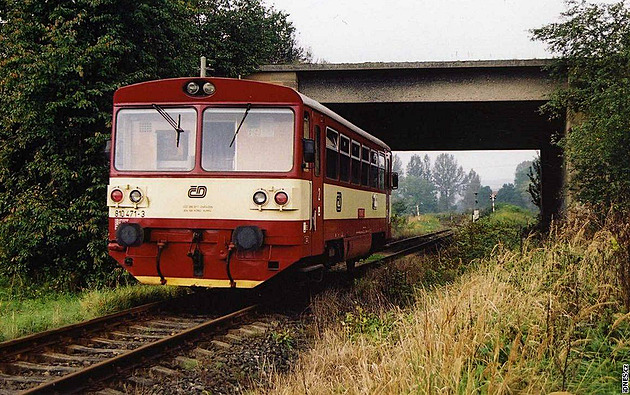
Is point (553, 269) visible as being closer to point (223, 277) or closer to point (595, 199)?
point (223, 277)

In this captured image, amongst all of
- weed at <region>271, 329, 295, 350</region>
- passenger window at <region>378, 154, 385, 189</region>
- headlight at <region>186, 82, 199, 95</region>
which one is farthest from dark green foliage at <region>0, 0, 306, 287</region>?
passenger window at <region>378, 154, 385, 189</region>

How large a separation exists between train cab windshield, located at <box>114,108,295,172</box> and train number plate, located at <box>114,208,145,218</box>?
0.56 m

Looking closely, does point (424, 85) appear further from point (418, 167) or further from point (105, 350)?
point (418, 167)

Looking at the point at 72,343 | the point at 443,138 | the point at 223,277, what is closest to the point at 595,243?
the point at 223,277

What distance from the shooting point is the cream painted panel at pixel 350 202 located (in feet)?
34.2

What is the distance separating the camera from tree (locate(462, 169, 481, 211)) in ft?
515

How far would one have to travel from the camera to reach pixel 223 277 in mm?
8938

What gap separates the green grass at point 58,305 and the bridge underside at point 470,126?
488 inches

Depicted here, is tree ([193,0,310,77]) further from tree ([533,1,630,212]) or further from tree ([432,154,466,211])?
tree ([432,154,466,211])

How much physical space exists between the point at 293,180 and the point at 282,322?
1.85 m

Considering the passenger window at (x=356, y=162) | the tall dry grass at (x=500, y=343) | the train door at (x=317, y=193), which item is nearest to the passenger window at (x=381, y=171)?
the passenger window at (x=356, y=162)

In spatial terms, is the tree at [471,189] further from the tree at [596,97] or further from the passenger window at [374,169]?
the passenger window at [374,169]

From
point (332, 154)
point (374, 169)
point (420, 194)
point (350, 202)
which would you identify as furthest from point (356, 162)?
point (420, 194)

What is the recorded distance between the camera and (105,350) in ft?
22.9
